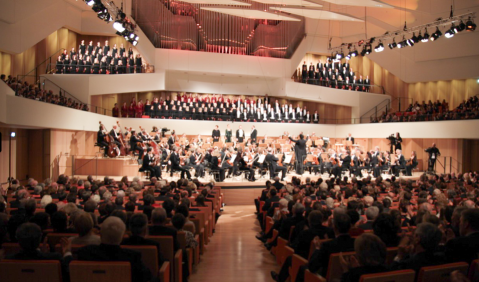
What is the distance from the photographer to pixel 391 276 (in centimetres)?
222

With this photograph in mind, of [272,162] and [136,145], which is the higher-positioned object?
[136,145]

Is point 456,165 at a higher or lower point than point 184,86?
lower

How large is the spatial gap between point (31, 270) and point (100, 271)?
1.44ft

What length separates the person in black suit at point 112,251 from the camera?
246 cm

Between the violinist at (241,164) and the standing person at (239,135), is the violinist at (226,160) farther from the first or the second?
the standing person at (239,135)

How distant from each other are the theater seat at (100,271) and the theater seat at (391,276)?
4.59 ft

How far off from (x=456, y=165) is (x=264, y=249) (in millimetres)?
13216

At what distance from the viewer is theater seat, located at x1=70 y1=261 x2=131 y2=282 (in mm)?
2344

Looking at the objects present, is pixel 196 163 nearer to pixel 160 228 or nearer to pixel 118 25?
pixel 118 25

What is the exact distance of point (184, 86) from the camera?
1903 centimetres

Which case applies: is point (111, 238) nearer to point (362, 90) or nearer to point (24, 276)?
point (24, 276)

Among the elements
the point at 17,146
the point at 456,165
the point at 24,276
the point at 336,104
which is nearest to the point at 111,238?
the point at 24,276

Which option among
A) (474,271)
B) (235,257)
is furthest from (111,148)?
(474,271)

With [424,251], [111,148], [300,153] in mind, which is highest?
[111,148]
